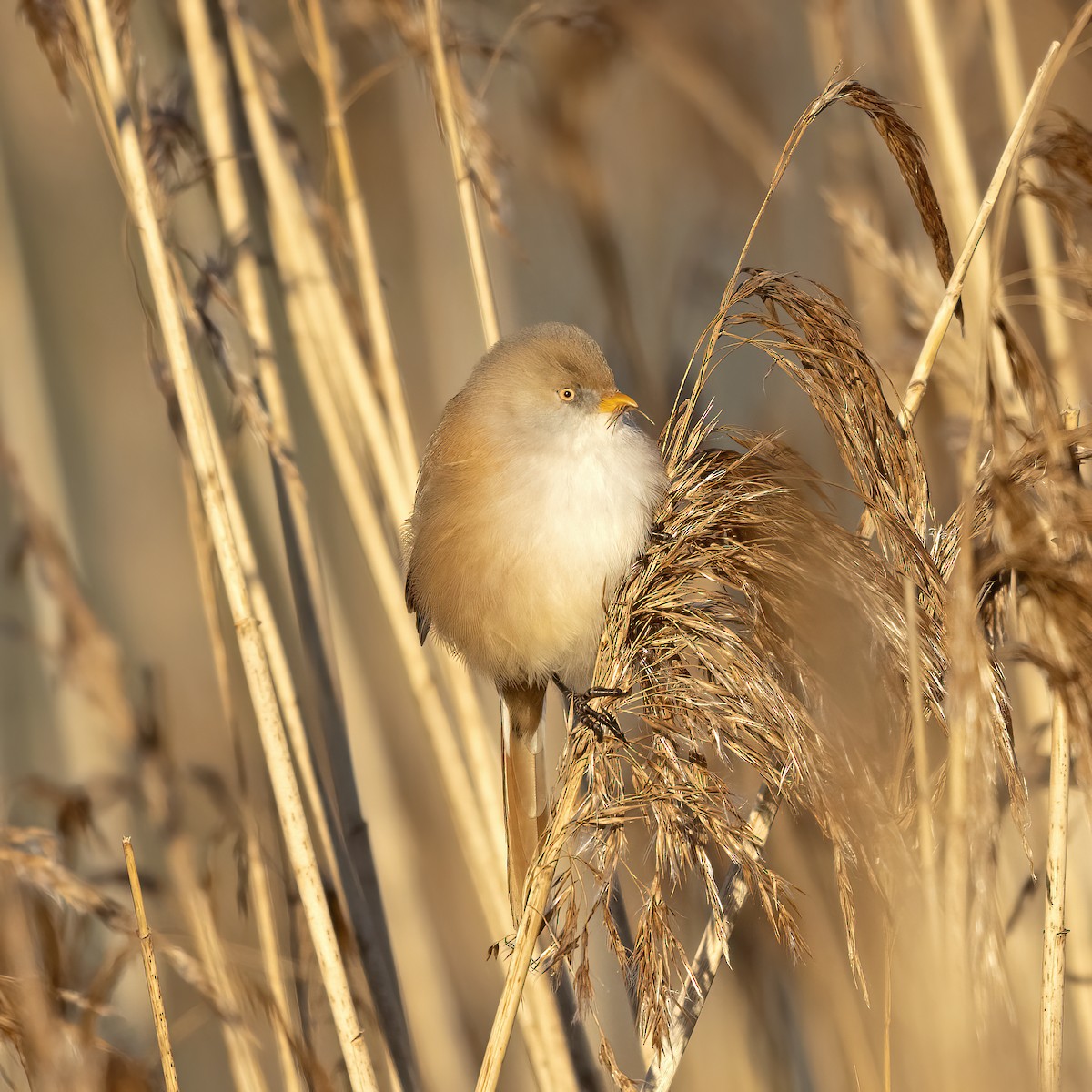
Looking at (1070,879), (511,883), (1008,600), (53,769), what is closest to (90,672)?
(53,769)

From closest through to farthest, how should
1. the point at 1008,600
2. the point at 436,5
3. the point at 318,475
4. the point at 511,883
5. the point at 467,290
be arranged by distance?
the point at 1008,600 < the point at 511,883 < the point at 436,5 < the point at 467,290 < the point at 318,475

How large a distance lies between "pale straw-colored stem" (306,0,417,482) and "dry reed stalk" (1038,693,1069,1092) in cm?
111

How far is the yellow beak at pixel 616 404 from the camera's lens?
1662mm

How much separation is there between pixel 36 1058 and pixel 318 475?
1.61 metres

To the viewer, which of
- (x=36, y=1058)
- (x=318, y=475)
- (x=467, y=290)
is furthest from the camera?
(x=318, y=475)

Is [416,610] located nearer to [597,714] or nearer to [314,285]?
[314,285]

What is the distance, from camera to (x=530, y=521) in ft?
5.22

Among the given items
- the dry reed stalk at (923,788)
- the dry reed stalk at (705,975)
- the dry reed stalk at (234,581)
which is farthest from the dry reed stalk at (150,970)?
the dry reed stalk at (923,788)

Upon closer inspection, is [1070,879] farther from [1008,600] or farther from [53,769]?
[53,769]

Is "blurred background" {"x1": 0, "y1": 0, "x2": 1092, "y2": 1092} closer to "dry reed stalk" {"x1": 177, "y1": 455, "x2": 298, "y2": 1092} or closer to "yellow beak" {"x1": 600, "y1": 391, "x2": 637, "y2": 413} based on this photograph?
"dry reed stalk" {"x1": 177, "y1": 455, "x2": 298, "y2": 1092}

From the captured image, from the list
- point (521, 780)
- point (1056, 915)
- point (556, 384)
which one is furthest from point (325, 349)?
point (1056, 915)

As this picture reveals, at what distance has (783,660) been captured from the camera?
1267 millimetres

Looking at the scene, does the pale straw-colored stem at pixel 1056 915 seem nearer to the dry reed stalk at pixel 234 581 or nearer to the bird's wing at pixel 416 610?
the dry reed stalk at pixel 234 581

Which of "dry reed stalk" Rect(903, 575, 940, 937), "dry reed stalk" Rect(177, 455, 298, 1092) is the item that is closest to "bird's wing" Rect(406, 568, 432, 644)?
"dry reed stalk" Rect(177, 455, 298, 1092)
